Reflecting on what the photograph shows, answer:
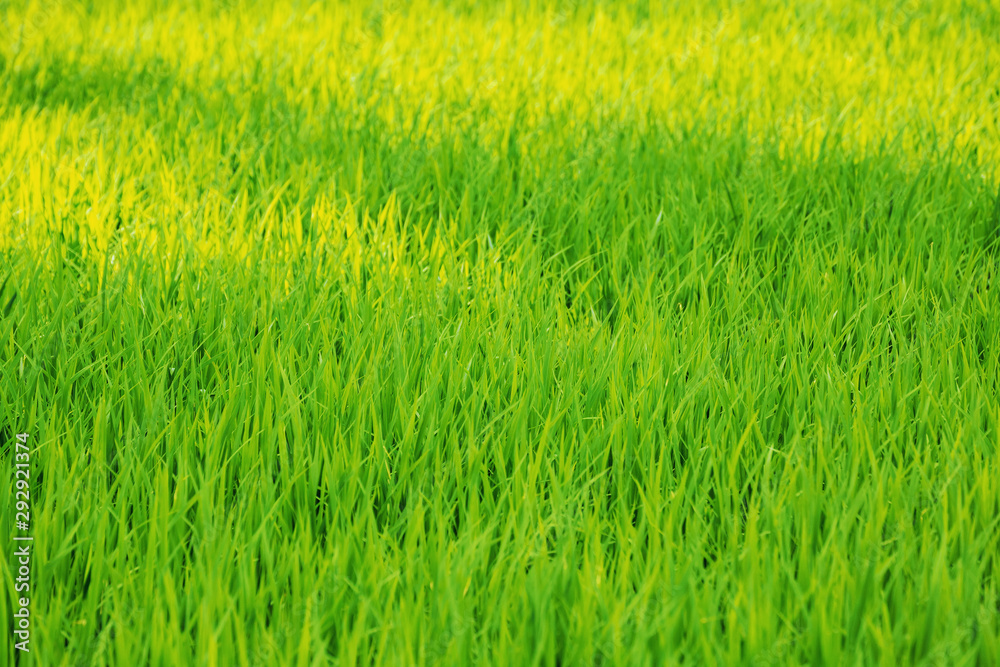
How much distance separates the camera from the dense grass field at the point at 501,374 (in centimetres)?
104

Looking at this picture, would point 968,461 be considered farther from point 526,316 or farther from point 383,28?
point 383,28

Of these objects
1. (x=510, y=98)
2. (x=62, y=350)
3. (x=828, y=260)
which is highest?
(x=510, y=98)

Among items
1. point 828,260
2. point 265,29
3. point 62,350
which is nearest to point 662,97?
point 828,260

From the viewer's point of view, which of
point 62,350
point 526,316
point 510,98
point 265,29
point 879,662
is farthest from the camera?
point 265,29

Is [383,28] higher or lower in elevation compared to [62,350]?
higher

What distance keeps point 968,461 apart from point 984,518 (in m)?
0.10

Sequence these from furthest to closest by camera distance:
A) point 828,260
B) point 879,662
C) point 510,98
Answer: point 510,98
point 828,260
point 879,662

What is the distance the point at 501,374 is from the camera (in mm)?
1479

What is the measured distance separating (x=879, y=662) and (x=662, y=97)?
2367mm

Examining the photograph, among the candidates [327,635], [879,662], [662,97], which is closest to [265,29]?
[662,97]

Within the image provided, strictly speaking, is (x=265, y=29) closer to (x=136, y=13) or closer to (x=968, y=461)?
(x=136, y=13)

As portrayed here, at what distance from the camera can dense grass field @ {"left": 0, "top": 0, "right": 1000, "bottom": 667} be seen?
104 cm

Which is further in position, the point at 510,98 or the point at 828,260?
the point at 510,98

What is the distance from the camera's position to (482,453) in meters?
1.28
